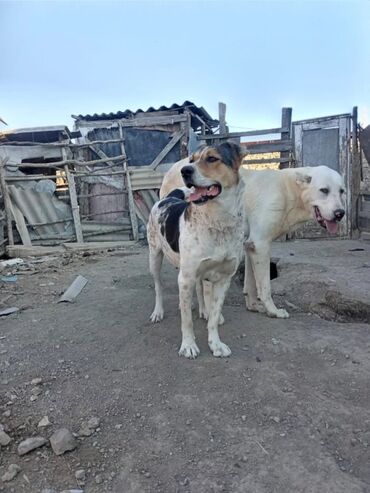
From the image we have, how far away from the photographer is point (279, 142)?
31.7 feet

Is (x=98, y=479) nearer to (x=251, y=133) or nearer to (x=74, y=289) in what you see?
(x=74, y=289)

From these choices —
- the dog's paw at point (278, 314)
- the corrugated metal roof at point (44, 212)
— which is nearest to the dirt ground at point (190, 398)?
the dog's paw at point (278, 314)

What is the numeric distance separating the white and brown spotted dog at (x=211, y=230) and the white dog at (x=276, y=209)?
93 centimetres

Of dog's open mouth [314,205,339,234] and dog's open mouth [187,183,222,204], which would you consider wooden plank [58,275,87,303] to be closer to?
dog's open mouth [187,183,222,204]

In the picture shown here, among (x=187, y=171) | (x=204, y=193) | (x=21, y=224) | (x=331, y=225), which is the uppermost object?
(x=187, y=171)

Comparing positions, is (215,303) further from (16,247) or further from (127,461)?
(16,247)

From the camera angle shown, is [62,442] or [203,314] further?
[203,314]

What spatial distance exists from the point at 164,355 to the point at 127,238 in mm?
7880

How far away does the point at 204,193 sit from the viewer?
296 centimetres

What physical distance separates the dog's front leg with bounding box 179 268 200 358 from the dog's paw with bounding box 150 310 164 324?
2.33 feet

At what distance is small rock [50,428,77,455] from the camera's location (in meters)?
2.16

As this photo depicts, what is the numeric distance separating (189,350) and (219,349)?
23cm

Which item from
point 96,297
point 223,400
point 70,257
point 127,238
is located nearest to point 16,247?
point 70,257

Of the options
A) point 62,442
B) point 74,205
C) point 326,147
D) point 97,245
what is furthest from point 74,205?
point 62,442
